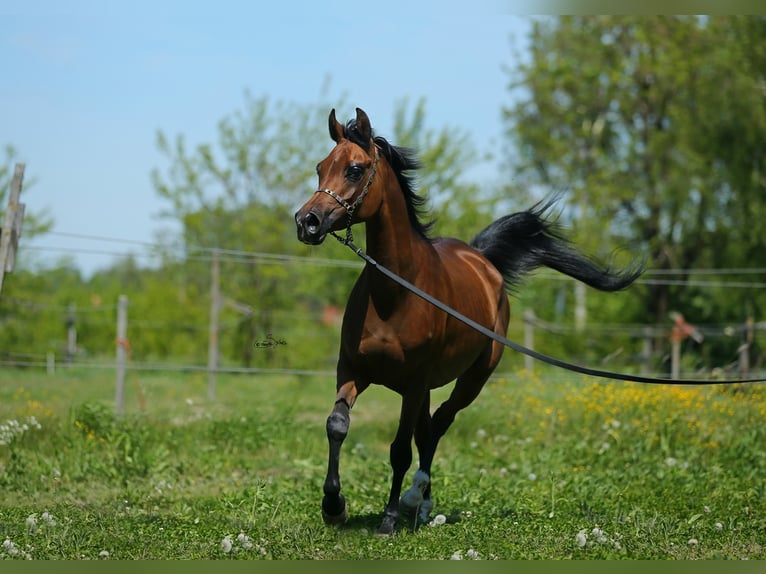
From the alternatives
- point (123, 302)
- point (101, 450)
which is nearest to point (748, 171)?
point (123, 302)

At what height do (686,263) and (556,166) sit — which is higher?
(556,166)

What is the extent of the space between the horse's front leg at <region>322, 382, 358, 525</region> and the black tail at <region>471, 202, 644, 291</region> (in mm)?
2668

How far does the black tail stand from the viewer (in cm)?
808

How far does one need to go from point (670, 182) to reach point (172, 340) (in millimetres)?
13595

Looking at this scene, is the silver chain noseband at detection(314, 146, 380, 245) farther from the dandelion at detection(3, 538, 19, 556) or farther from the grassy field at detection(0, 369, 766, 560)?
the dandelion at detection(3, 538, 19, 556)

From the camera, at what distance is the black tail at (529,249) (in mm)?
8078

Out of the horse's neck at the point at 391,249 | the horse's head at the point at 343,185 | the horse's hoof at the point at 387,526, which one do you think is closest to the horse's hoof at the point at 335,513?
the horse's hoof at the point at 387,526

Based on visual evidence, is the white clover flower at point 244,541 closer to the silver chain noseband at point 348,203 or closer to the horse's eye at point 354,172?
the silver chain noseband at point 348,203

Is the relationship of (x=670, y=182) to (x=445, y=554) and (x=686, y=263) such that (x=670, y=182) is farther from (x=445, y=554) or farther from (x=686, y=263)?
(x=445, y=554)

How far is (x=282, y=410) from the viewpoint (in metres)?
10.8

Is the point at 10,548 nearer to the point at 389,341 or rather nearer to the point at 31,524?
the point at 31,524

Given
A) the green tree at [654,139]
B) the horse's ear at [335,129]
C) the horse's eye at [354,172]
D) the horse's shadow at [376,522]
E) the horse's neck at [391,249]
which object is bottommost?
the horse's shadow at [376,522]

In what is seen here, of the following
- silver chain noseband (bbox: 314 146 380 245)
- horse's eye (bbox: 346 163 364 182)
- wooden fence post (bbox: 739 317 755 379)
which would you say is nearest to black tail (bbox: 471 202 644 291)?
silver chain noseband (bbox: 314 146 380 245)

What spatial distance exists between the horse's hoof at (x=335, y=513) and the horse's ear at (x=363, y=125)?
2.14m
